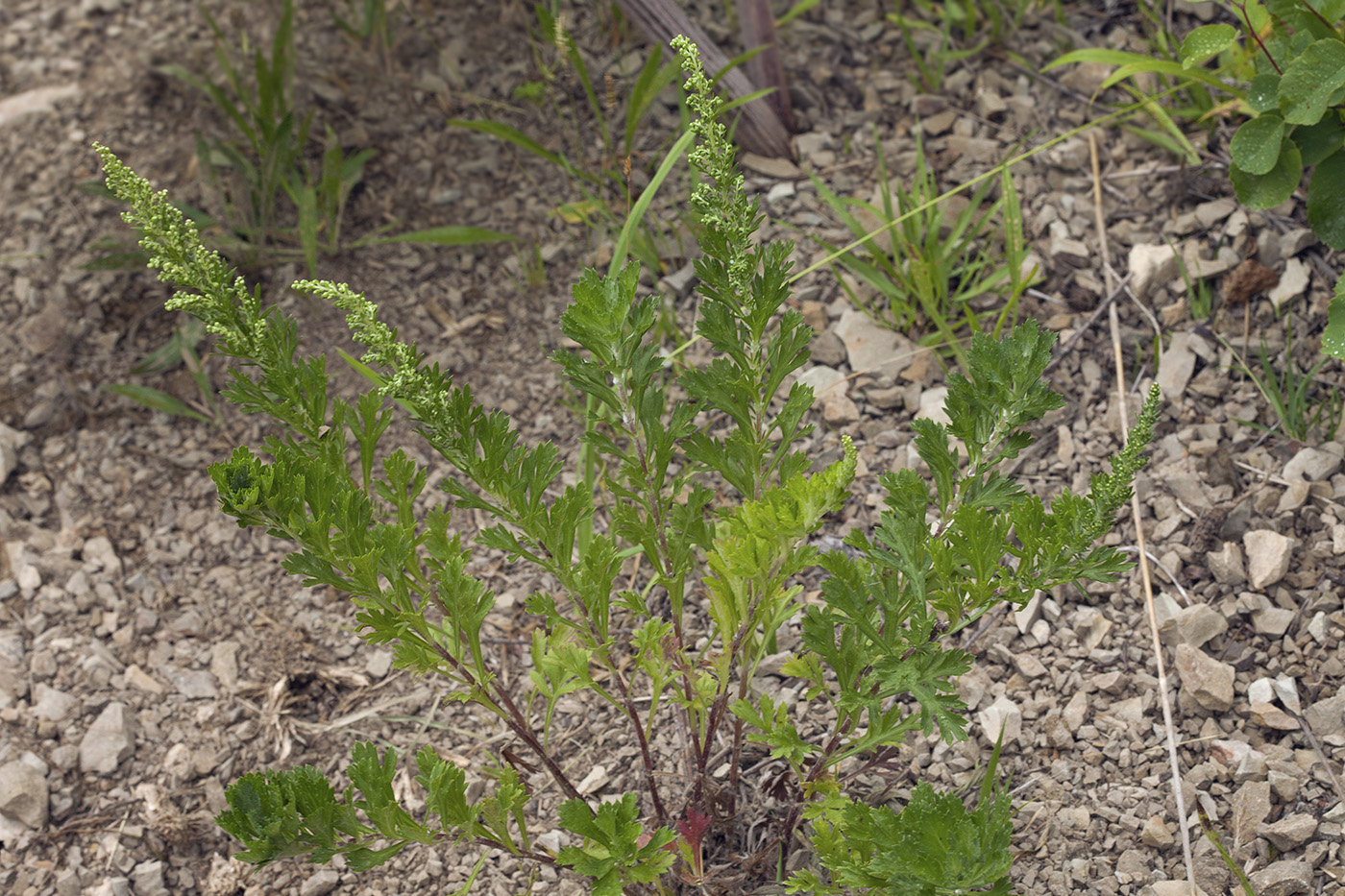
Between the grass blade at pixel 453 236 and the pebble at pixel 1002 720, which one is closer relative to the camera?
the pebble at pixel 1002 720

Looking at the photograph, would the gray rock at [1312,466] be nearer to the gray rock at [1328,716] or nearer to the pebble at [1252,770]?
the gray rock at [1328,716]

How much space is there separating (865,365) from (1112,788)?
103 cm

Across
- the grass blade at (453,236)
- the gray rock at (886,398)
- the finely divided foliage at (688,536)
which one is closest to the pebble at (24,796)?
the finely divided foliage at (688,536)

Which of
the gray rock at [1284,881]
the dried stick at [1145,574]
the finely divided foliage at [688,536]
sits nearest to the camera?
the finely divided foliage at [688,536]

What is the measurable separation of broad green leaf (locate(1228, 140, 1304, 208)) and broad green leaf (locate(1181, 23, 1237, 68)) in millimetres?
225

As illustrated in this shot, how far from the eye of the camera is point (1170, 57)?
2625 mm

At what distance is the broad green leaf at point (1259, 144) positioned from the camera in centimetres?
206

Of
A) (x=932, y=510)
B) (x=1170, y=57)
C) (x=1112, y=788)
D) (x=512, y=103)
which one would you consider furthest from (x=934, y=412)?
(x=512, y=103)

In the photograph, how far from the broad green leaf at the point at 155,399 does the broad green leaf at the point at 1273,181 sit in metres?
2.41

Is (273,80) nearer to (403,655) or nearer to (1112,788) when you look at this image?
(403,655)

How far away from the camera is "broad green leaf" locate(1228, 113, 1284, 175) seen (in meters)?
2.06

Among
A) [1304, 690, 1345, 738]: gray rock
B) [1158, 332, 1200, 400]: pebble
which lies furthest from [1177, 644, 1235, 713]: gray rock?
[1158, 332, 1200, 400]: pebble

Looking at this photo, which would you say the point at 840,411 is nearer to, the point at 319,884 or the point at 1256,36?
the point at 1256,36

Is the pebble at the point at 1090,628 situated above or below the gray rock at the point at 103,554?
below
